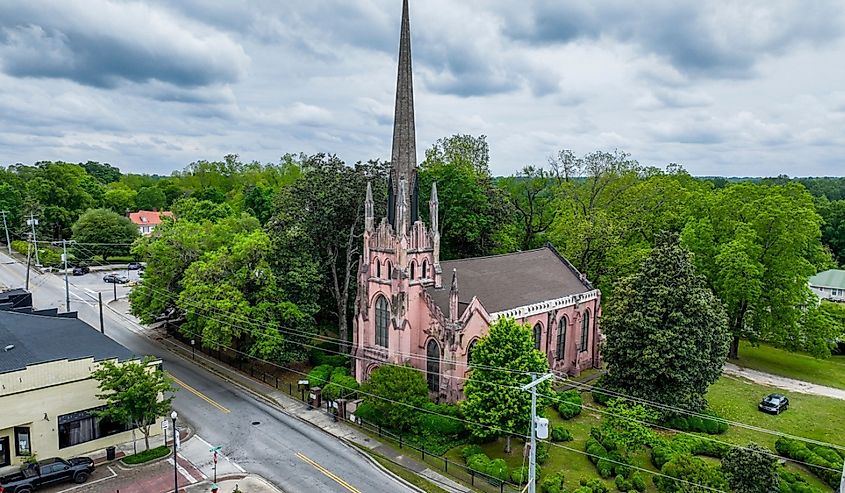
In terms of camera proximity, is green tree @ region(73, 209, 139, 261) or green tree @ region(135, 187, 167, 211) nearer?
green tree @ region(73, 209, 139, 261)

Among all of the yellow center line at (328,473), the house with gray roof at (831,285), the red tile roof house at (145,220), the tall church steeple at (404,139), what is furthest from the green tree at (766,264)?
the red tile roof house at (145,220)

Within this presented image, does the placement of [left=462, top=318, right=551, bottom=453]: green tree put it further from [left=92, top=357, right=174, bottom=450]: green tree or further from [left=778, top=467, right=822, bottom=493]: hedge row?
[left=92, top=357, right=174, bottom=450]: green tree

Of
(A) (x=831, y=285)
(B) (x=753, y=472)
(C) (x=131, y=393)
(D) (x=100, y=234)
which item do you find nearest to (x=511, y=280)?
(B) (x=753, y=472)

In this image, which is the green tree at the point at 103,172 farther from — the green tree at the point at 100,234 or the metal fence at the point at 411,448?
the metal fence at the point at 411,448

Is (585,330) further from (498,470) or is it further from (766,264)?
(498,470)

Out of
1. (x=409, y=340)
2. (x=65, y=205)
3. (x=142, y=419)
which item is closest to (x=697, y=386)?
(x=409, y=340)

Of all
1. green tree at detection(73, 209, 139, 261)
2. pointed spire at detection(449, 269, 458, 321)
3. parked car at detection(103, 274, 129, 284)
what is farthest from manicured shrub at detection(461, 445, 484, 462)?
green tree at detection(73, 209, 139, 261)

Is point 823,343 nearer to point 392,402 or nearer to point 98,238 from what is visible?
point 392,402
